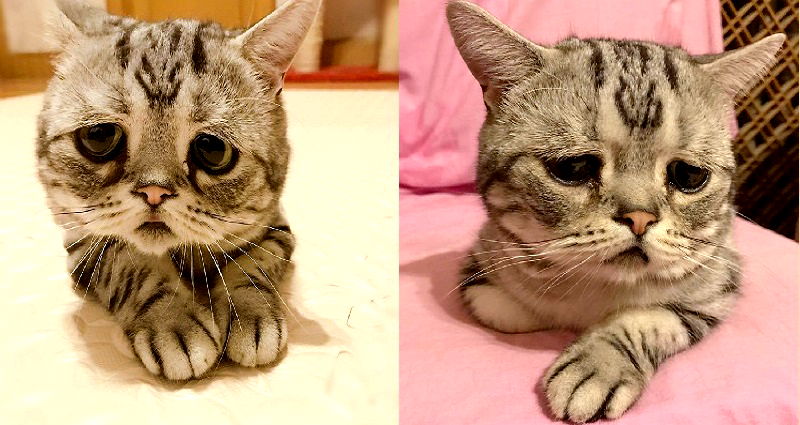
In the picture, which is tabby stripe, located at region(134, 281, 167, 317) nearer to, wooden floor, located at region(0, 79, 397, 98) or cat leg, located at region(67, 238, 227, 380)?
cat leg, located at region(67, 238, 227, 380)

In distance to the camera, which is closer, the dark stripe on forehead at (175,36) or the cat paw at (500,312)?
the dark stripe on forehead at (175,36)

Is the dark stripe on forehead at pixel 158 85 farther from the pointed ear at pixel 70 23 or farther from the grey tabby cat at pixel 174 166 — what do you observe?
the pointed ear at pixel 70 23

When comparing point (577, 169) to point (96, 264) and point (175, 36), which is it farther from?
point (96, 264)

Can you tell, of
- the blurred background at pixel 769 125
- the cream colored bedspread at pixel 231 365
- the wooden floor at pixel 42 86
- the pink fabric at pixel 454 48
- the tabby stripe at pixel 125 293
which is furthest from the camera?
the blurred background at pixel 769 125

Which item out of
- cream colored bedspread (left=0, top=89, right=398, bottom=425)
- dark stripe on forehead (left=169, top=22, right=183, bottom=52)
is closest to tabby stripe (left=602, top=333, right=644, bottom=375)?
cream colored bedspread (left=0, top=89, right=398, bottom=425)

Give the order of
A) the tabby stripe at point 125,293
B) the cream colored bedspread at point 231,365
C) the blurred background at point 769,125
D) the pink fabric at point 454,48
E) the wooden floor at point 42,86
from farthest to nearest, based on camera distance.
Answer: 1. the blurred background at point 769,125
2. the pink fabric at point 454,48
3. the wooden floor at point 42,86
4. the tabby stripe at point 125,293
5. the cream colored bedspread at point 231,365

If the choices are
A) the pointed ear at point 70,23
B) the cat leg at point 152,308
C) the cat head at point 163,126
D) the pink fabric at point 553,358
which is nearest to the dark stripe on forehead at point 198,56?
the cat head at point 163,126

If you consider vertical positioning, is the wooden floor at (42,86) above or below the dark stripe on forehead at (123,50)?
below
